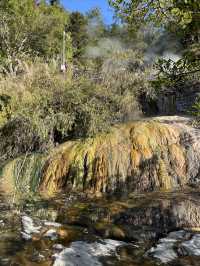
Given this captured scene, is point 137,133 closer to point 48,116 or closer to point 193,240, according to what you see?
point 48,116

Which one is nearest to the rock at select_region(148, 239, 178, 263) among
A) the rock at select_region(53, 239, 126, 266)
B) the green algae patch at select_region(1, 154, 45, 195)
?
the rock at select_region(53, 239, 126, 266)

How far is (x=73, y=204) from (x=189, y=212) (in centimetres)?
268

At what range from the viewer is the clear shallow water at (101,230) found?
5.79 m

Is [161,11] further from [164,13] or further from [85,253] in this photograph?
[85,253]

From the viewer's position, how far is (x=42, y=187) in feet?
33.6

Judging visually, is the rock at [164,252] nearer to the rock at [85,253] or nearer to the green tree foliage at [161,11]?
the rock at [85,253]

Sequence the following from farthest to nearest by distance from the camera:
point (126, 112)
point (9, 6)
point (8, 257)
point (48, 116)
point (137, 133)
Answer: point (9, 6), point (126, 112), point (48, 116), point (137, 133), point (8, 257)

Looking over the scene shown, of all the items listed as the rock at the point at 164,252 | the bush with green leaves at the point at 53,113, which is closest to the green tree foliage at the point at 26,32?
the bush with green leaves at the point at 53,113

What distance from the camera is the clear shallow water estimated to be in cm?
579

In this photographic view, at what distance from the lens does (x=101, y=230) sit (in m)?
7.07

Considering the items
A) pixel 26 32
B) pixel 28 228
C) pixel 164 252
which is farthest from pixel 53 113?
pixel 26 32

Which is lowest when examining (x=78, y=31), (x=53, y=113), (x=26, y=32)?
(x=53, y=113)

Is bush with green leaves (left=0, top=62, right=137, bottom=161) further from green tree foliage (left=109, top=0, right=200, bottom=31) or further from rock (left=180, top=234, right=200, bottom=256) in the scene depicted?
green tree foliage (left=109, top=0, right=200, bottom=31)

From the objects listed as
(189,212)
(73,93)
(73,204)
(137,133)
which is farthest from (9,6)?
(189,212)
